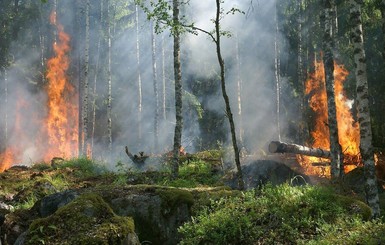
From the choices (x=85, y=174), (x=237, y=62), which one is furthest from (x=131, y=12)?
(x=85, y=174)

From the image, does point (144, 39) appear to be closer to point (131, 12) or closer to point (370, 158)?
point (131, 12)

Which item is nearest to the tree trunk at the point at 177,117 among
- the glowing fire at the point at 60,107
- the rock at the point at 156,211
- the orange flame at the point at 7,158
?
the rock at the point at 156,211

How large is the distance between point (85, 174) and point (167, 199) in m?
10.1

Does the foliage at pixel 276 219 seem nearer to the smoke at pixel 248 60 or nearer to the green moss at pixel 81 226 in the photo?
the green moss at pixel 81 226

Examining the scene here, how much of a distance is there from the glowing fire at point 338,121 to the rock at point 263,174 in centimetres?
237

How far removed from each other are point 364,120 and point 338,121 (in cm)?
1209

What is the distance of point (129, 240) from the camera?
15.9 feet

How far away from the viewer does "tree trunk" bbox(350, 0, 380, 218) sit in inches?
360

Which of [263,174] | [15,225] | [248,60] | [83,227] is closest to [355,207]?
[83,227]

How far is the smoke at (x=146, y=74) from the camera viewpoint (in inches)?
1283

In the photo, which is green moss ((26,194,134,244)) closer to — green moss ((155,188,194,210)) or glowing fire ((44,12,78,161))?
green moss ((155,188,194,210))

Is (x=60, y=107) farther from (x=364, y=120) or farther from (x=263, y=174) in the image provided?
(x=364, y=120)

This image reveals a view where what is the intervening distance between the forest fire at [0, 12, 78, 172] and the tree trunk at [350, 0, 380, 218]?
25559 mm

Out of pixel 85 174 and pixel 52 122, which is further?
pixel 52 122
